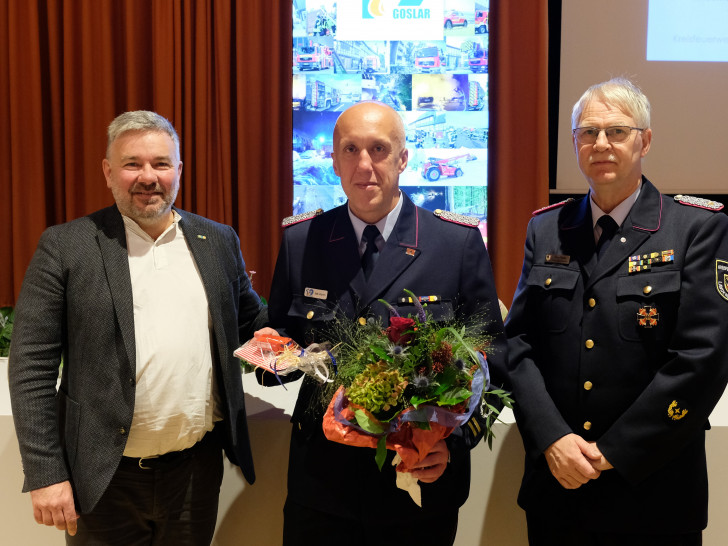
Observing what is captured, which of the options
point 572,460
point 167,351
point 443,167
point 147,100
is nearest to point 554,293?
point 572,460

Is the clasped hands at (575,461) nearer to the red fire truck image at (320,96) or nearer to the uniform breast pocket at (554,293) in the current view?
the uniform breast pocket at (554,293)

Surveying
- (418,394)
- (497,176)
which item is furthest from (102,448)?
(497,176)

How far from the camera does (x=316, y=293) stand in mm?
1908

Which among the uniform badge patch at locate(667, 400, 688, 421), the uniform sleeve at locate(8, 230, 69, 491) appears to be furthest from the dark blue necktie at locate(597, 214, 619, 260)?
the uniform sleeve at locate(8, 230, 69, 491)

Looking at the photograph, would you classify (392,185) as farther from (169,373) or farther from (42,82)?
(42,82)

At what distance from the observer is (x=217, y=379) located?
2.01 metres

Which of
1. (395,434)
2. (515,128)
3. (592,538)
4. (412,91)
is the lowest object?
(592,538)

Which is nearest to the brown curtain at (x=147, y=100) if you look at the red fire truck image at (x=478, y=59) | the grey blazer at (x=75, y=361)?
the red fire truck image at (x=478, y=59)

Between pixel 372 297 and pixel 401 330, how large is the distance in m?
0.28

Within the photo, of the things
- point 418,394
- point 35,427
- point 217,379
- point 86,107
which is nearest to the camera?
point 418,394

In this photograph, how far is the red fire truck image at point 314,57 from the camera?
5.19 m

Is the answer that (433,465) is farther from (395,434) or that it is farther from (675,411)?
(675,411)

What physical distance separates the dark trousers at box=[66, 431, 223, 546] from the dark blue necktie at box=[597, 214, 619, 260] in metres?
1.27

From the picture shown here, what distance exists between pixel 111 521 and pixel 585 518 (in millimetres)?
1309
